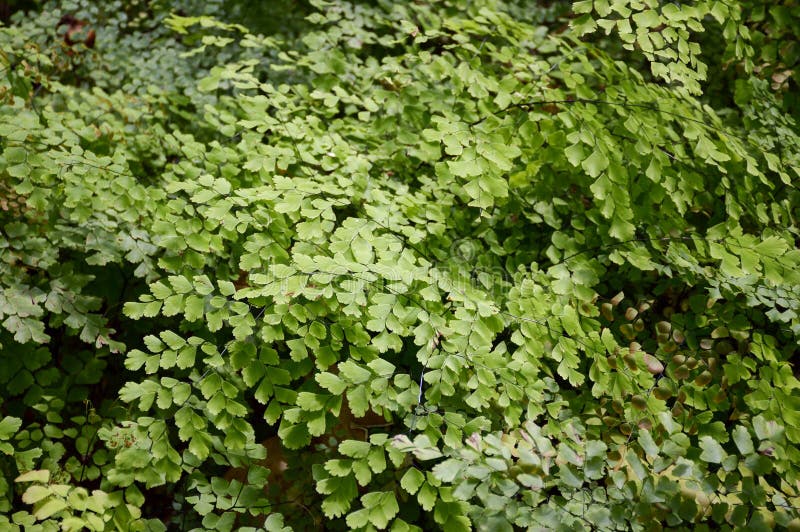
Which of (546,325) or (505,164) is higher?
(505,164)

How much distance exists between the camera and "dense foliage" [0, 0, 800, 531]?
147cm

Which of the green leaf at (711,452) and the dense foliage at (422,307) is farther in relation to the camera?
the dense foliage at (422,307)

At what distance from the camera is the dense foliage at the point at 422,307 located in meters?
1.47

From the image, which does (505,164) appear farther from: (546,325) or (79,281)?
(79,281)

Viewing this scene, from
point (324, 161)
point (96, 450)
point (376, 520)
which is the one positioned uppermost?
point (324, 161)

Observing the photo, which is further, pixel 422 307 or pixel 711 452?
pixel 422 307

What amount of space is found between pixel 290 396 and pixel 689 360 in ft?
4.45

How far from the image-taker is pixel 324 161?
211 cm

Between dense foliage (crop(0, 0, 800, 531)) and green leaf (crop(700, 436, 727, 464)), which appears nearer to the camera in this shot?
green leaf (crop(700, 436, 727, 464))

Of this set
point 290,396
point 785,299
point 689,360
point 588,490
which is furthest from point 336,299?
point 785,299

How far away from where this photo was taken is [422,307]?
1647 millimetres

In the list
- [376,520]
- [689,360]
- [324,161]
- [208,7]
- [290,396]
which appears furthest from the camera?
[208,7]

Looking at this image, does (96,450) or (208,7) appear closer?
(96,450)

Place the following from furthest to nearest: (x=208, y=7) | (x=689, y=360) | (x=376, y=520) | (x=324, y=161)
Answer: (x=208, y=7)
(x=324, y=161)
(x=689, y=360)
(x=376, y=520)
